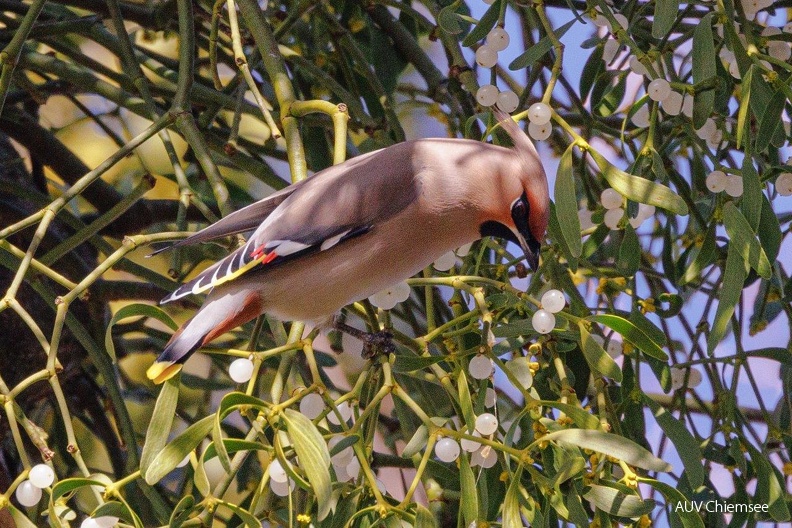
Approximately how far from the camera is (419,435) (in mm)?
984

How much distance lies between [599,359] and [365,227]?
307 millimetres

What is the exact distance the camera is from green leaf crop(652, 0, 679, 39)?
3.20 feet

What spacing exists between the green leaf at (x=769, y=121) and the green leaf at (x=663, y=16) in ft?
0.40

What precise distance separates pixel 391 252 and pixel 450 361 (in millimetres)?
137

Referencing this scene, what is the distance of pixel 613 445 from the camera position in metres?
0.87

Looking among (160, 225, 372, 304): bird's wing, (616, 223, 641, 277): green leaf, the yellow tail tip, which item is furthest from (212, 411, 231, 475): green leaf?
(616, 223, 641, 277): green leaf

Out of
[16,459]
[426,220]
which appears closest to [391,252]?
[426,220]

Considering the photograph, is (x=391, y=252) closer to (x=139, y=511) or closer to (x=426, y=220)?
(x=426, y=220)

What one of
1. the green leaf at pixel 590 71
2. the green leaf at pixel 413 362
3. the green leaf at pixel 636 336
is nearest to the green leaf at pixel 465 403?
the green leaf at pixel 413 362

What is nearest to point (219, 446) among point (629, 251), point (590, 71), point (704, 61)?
point (629, 251)

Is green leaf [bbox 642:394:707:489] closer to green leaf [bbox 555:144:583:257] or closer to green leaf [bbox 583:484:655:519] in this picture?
green leaf [bbox 583:484:655:519]

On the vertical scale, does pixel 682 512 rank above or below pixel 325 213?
below

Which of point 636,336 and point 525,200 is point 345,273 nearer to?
point 525,200

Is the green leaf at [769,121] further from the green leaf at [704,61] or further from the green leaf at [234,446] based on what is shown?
the green leaf at [234,446]
